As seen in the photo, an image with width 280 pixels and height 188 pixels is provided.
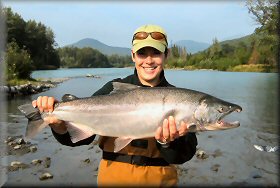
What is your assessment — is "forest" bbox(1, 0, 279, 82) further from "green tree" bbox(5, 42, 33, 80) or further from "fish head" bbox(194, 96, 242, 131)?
"fish head" bbox(194, 96, 242, 131)

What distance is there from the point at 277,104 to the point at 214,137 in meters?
9.76

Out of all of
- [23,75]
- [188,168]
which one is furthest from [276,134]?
[23,75]

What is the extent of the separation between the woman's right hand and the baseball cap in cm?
104

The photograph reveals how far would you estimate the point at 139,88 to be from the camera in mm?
3490

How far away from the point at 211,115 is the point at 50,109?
Result: 1.63 m

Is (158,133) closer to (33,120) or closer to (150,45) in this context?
(150,45)

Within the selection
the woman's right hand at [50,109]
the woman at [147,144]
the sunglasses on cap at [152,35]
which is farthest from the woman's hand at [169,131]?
the woman's right hand at [50,109]

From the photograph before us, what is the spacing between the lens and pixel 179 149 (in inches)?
135

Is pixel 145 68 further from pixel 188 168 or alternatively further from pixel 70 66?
pixel 70 66

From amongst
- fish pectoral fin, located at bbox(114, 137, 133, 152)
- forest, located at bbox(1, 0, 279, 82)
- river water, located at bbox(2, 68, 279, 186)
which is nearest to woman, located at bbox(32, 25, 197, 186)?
fish pectoral fin, located at bbox(114, 137, 133, 152)

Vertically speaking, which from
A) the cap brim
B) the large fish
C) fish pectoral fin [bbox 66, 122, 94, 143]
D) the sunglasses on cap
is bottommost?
fish pectoral fin [bbox 66, 122, 94, 143]

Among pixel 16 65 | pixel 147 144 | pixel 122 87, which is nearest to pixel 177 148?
pixel 147 144

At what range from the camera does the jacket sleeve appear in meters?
3.35

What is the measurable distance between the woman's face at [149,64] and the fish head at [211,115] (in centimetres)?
58
